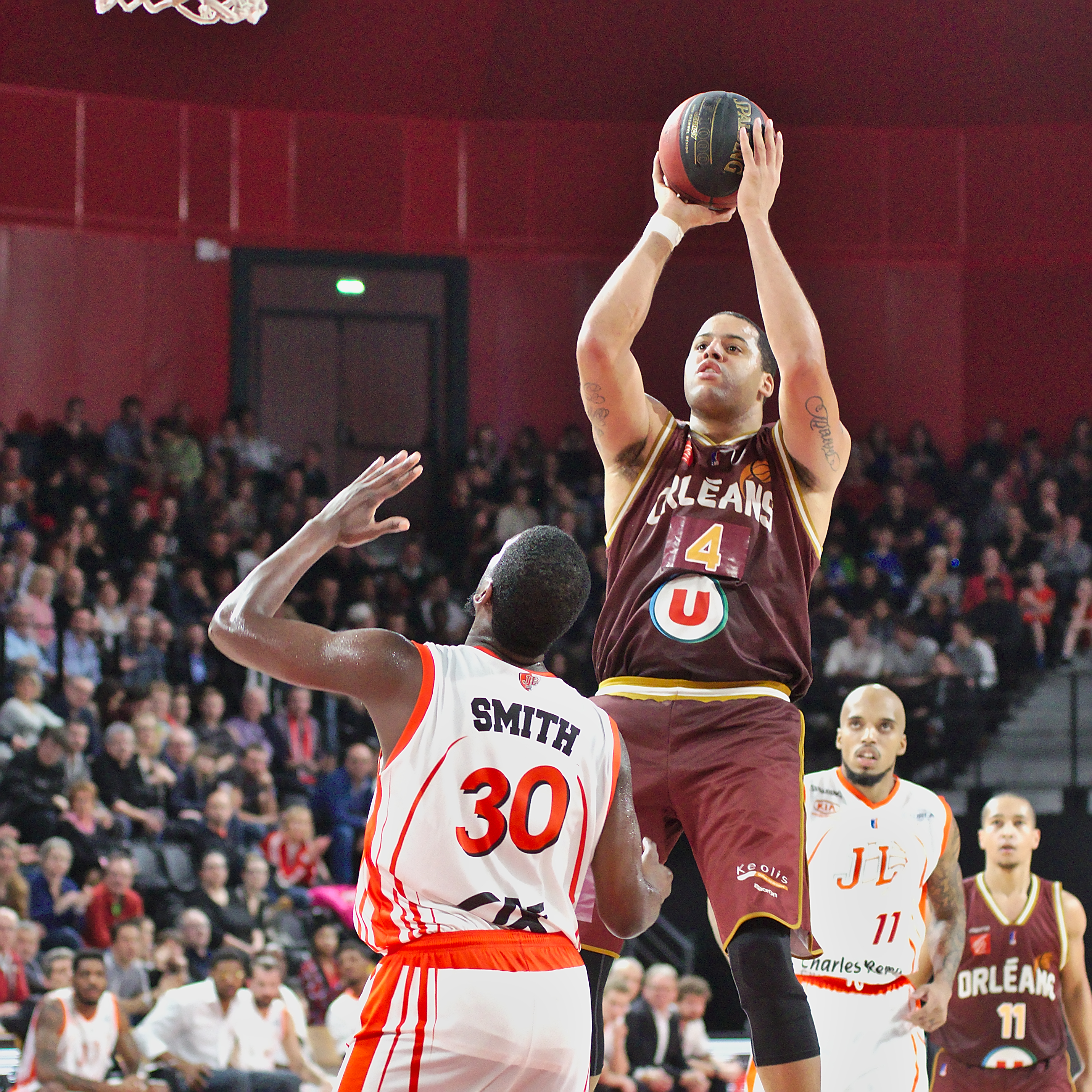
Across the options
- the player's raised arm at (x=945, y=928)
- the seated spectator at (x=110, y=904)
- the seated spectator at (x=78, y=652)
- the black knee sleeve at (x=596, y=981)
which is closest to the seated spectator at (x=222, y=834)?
the seated spectator at (x=110, y=904)

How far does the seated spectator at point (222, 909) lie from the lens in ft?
34.1

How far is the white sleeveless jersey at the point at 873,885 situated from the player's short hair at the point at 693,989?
373cm

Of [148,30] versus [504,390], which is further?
[504,390]

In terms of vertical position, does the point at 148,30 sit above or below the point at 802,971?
above

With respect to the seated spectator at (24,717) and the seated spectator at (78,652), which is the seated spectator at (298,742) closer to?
the seated spectator at (78,652)

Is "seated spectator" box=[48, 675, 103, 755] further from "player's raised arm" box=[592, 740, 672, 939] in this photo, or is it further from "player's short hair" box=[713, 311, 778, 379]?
"player's raised arm" box=[592, 740, 672, 939]

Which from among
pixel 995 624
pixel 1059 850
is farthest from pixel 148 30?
pixel 1059 850

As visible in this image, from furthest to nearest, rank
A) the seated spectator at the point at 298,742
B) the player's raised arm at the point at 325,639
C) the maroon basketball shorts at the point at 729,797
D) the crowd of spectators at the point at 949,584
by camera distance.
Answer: the crowd of spectators at the point at 949,584, the seated spectator at the point at 298,742, the maroon basketball shorts at the point at 729,797, the player's raised arm at the point at 325,639

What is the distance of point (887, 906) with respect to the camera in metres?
6.49

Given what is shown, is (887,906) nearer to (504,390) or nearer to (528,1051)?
(528,1051)

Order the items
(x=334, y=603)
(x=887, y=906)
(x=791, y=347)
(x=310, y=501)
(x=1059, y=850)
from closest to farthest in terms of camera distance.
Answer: (x=791, y=347), (x=887, y=906), (x=1059, y=850), (x=334, y=603), (x=310, y=501)

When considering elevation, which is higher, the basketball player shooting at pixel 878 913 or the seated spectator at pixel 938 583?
the seated spectator at pixel 938 583

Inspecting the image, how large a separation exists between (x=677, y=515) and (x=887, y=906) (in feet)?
8.24

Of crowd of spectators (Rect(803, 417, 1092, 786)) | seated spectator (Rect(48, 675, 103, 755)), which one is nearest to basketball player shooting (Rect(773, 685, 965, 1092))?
seated spectator (Rect(48, 675, 103, 755))
